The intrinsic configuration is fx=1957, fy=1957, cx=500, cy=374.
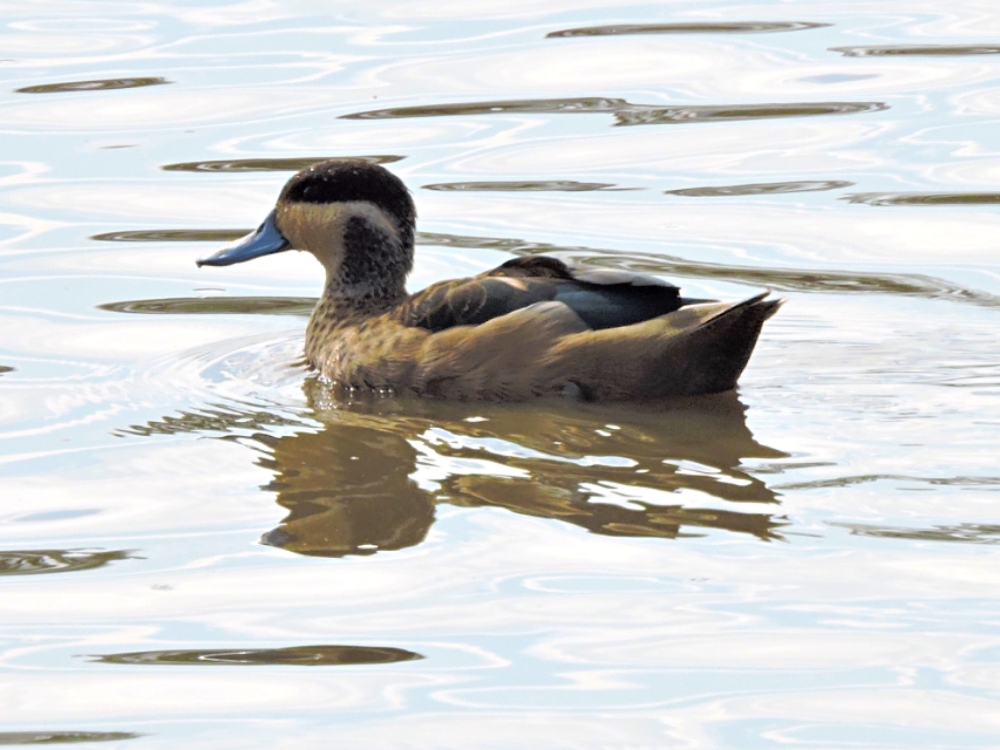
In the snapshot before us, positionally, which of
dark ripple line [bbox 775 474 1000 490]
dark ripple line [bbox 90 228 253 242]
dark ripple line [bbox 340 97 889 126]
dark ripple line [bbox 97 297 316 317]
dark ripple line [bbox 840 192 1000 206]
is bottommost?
dark ripple line [bbox 97 297 316 317]

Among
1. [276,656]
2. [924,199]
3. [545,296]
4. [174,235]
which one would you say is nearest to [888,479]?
[545,296]

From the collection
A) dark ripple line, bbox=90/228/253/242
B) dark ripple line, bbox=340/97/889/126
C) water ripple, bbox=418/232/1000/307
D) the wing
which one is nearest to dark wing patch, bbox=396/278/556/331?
the wing

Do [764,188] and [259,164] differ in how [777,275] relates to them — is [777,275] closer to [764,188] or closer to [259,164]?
[764,188]

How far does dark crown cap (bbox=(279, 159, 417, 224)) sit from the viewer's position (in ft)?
31.4

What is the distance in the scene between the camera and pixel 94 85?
15.1 m

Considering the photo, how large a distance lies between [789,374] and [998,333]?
115cm

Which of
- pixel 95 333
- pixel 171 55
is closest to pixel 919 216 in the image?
pixel 95 333

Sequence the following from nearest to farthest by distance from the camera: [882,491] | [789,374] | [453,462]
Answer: [882,491]
[453,462]
[789,374]

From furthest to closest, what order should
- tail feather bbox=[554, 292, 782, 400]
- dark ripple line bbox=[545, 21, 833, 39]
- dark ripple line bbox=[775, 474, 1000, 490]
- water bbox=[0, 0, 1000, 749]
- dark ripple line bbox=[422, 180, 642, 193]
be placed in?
dark ripple line bbox=[545, 21, 833, 39], dark ripple line bbox=[422, 180, 642, 193], tail feather bbox=[554, 292, 782, 400], dark ripple line bbox=[775, 474, 1000, 490], water bbox=[0, 0, 1000, 749]

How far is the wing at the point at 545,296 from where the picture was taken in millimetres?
8297

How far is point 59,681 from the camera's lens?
5.57 meters

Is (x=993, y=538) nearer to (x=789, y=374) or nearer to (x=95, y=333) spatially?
(x=789, y=374)

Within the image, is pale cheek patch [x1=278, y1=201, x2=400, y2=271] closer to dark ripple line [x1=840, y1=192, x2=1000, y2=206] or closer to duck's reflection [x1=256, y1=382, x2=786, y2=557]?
duck's reflection [x1=256, y1=382, x2=786, y2=557]

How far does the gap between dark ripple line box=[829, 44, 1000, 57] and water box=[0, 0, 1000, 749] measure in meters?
0.06
